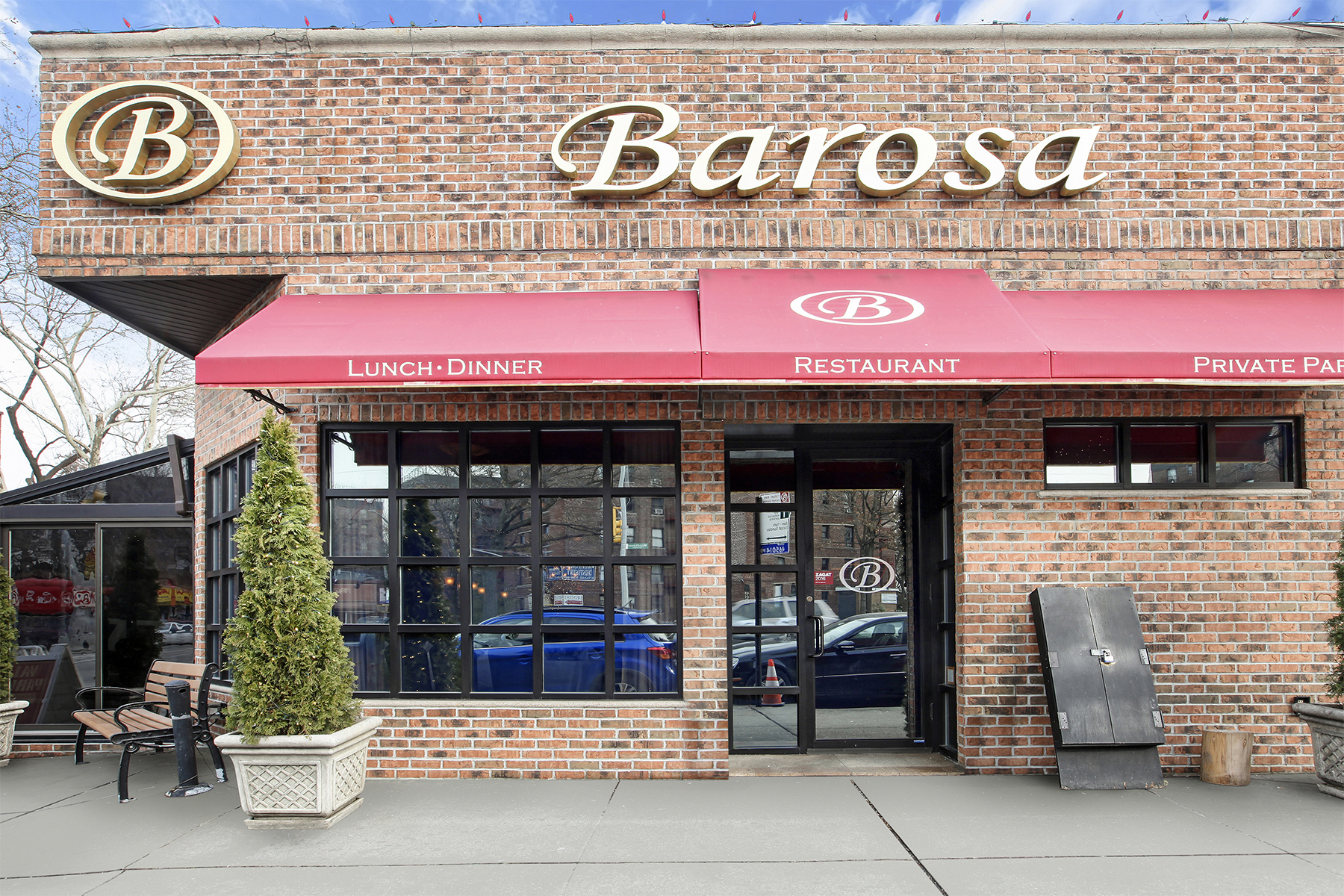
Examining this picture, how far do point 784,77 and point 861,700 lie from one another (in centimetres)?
505

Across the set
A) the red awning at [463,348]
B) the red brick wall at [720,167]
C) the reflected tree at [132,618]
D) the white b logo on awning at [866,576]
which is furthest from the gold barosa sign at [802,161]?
the reflected tree at [132,618]

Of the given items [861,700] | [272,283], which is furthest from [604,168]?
[861,700]

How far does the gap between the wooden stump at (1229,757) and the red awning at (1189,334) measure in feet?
8.14

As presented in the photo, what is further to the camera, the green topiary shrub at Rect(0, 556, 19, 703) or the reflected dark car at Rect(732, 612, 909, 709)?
the green topiary shrub at Rect(0, 556, 19, 703)

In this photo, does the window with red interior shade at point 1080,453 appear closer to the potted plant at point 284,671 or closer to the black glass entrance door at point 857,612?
the black glass entrance door at point 857,612

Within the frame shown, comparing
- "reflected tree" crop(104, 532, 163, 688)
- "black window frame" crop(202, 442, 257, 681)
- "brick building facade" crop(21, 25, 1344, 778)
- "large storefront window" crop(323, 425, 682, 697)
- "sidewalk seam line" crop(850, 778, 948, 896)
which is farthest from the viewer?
"reflected tree" crop(104, 532, 163, 688)

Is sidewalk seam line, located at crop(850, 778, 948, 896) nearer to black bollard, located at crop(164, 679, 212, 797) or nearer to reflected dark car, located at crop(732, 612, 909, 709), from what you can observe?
reflected dark car, located at crop(732, 612, 909, 709)

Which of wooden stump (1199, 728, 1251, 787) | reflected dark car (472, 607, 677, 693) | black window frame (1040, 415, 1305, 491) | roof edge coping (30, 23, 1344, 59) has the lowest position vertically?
wooden stump (1199, 728, 1251, 787)

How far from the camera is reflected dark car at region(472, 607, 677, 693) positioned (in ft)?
22.5

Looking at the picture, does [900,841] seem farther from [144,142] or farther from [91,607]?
[91,607]

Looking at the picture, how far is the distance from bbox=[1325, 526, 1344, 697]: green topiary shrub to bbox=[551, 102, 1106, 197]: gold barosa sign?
323cm

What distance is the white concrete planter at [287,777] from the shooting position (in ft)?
18.2

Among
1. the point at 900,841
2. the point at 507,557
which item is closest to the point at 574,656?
the point at 507,557

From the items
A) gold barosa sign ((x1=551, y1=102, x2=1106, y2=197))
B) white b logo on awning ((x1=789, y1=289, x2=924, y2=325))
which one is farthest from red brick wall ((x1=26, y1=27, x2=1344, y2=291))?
white b logo on awning ((x1=789, y1=289, x2=924, y2=325))
